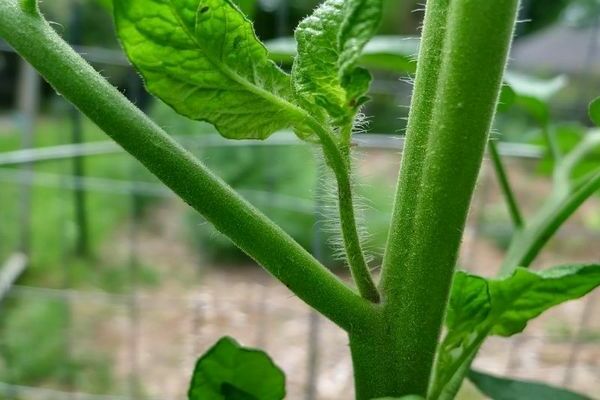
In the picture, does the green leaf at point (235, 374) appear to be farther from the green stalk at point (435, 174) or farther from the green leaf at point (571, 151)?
the green leaf at point (571, 151)

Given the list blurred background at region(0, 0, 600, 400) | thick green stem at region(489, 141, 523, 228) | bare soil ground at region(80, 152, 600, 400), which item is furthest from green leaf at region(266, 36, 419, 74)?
bare soil ground at region(80, 152, 600, 400)

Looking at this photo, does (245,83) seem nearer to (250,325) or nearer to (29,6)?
(29,6)

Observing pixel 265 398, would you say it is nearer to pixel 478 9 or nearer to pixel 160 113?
pixel 478 9

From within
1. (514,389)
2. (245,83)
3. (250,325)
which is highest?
(245,83)

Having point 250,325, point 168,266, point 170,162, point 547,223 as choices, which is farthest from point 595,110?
point 168,266

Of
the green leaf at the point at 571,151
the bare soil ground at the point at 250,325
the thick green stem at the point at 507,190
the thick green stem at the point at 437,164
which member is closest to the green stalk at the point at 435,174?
the thick green stem at the point at 437,164
